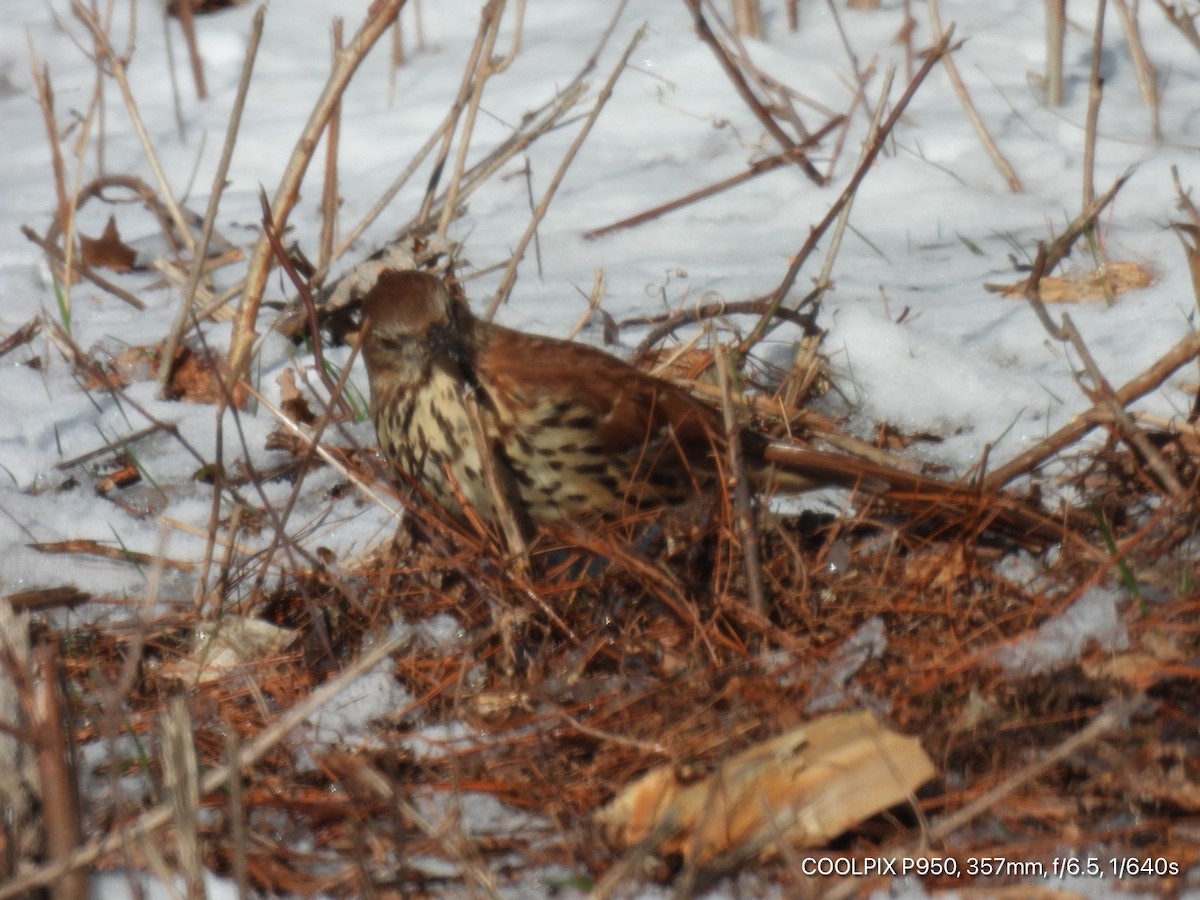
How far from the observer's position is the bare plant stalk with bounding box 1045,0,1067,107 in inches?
191

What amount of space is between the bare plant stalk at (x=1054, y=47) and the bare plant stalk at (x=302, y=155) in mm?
2470

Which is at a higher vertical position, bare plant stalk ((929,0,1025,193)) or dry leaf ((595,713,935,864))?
bare plant stalk ((929,0,1025,193))

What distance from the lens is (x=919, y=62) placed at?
221 inches

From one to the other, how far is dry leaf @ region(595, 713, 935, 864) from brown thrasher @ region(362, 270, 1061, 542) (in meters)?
0.93

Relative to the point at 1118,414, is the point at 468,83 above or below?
above

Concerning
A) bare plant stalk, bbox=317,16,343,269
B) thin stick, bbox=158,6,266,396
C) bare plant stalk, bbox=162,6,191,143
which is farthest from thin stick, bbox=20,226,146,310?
bare plant stalk, bbox=162,6,191,143

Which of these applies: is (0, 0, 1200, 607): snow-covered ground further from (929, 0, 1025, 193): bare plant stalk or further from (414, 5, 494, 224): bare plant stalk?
(414, 5, 494, 224): bare plant stalk

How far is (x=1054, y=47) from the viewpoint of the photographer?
5.02m

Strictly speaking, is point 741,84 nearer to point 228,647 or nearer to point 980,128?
point 980,128

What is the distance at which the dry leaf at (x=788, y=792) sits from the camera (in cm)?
210

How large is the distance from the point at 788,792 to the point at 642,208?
314cm

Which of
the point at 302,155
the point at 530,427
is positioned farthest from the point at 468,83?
the point at 530,427

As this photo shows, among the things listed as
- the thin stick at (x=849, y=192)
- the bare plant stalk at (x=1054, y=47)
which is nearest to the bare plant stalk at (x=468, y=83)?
the thin stick at (x=849, y=192)

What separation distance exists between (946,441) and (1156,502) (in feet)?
2.23
